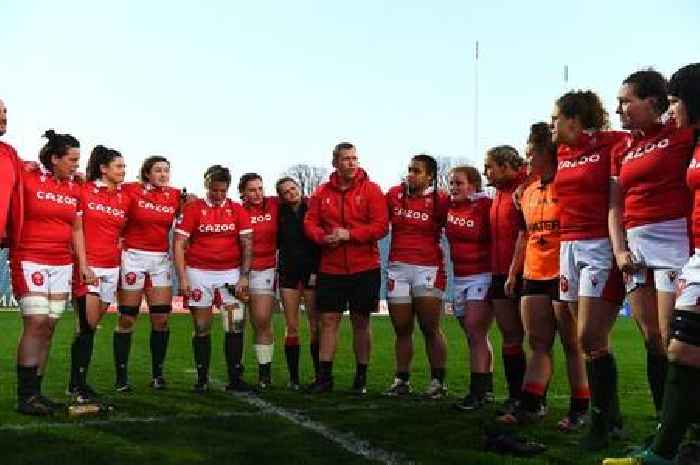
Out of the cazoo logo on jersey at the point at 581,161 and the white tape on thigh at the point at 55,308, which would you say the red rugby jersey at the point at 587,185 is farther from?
the white tape on thigh at the point at 55,308

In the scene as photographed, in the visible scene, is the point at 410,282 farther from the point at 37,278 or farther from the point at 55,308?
the point at 37,278

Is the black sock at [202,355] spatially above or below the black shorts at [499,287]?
below

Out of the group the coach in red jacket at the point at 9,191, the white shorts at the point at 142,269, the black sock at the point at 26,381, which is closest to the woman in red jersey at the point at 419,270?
the white shorts at the point at 142,269

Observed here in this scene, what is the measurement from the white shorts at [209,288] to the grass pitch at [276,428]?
848 millimetres

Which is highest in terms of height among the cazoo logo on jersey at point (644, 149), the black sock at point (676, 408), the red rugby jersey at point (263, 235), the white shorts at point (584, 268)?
the cazoo logo on jersey at point (644, 149)

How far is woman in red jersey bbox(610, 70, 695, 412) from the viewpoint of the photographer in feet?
13.3

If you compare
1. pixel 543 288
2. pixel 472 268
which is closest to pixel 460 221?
pixel 472 268

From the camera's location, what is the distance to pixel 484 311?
643 centimetres

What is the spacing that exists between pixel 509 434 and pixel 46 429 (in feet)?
9.85

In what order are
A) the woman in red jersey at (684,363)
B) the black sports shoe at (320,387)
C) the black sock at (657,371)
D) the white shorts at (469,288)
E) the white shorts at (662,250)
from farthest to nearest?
1. the black sports shoe at (320,387)
2. the white shorts at (469,288)
3. the black sock at (657,371)
4. the white shorts at (662,250)
5. the woman in red jersey at (684,363)

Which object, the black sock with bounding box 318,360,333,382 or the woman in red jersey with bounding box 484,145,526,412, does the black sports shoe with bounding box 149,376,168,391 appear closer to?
the black sock with bounding box 318,360,333,382

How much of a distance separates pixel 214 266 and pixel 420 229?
77.6 inches

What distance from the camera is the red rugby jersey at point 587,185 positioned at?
4.63 m

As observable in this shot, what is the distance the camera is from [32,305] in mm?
5883
